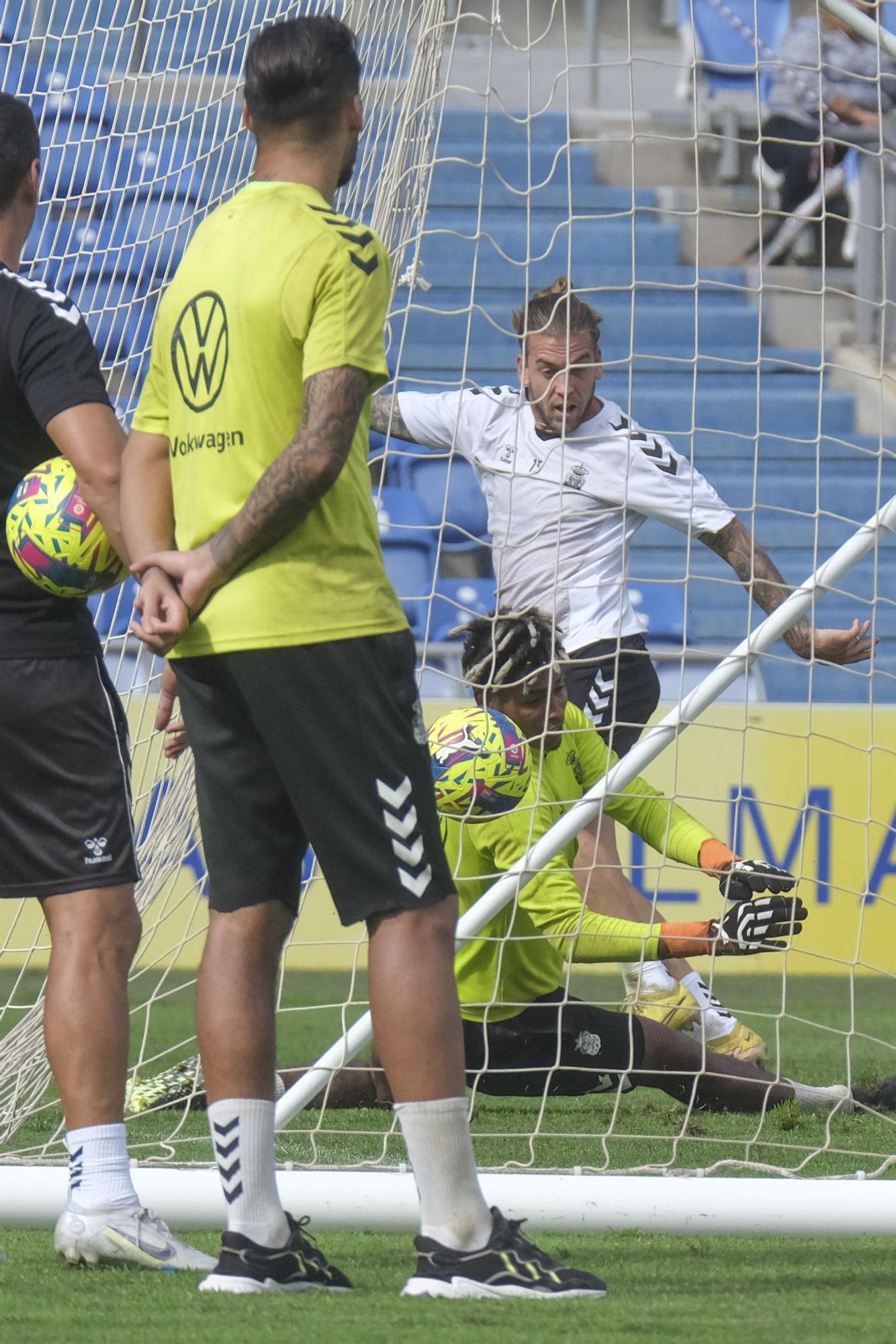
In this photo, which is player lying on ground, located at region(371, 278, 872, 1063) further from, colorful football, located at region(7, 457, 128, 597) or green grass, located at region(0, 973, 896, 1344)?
colorful football, located at region(7, 457, 128, 597)

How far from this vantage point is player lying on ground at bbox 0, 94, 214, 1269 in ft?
Answer: 7.96

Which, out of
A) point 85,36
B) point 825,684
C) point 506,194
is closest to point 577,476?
point 85,36

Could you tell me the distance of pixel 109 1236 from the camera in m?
2.41

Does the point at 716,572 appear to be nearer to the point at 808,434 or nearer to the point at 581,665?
the point at 808,434

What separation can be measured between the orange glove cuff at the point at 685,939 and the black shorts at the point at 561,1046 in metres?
0.36

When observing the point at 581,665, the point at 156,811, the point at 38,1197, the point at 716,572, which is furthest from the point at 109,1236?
the point at 716,572

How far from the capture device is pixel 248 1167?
7.07 ft

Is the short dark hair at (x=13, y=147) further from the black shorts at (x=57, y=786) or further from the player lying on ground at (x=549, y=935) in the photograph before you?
the player lying on ground at (x=549, y=935)

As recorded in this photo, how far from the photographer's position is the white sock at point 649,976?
4617 mm

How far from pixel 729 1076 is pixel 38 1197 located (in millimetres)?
1345

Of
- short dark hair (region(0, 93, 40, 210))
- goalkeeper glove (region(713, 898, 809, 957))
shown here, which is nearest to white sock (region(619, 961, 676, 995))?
goalkeeper glove (region(713, 898, 809, 957))

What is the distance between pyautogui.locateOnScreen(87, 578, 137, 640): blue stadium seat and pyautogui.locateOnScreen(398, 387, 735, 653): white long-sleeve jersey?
865 millimetres

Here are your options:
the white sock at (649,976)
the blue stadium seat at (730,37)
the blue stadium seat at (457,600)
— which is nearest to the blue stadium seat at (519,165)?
the blue stadium seat at (730,37)

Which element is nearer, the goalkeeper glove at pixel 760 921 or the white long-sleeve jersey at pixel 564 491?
the goalkeeper glove at pixel 760 921
